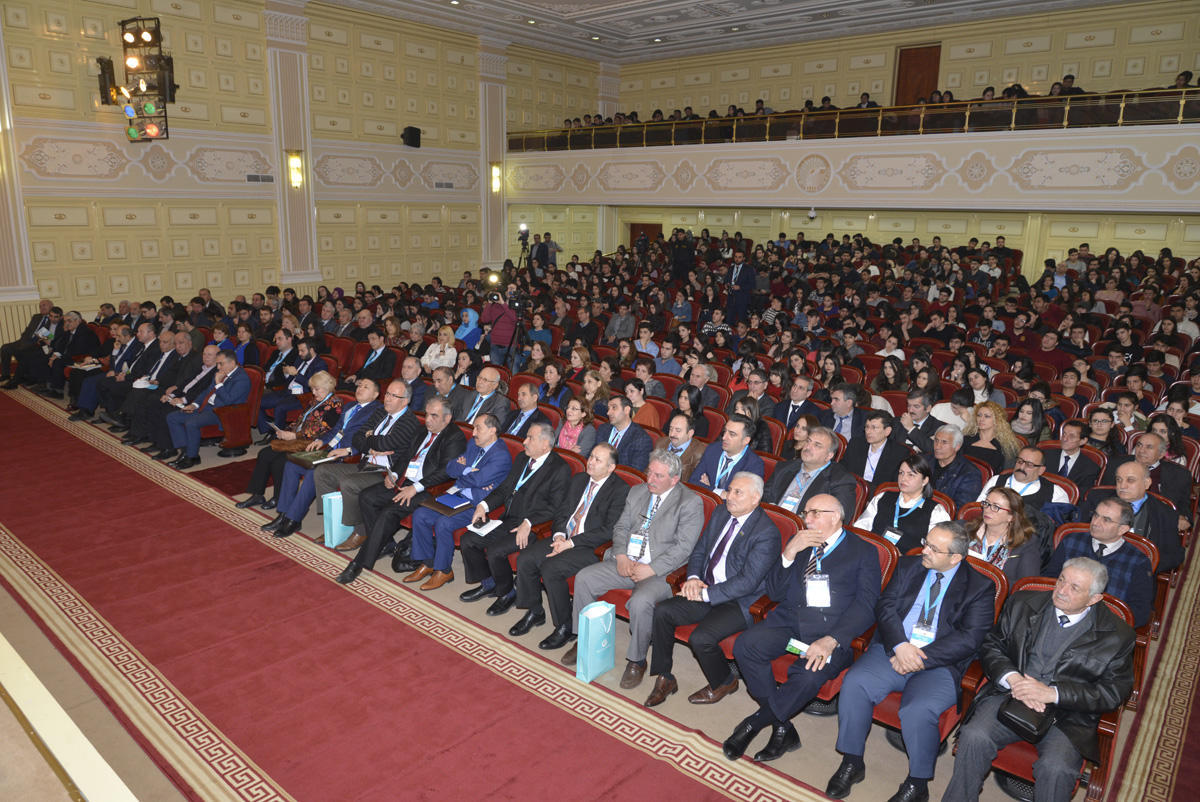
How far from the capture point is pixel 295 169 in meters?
14.8

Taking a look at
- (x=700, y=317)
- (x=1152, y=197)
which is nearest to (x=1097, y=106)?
(x=1152, y=197)

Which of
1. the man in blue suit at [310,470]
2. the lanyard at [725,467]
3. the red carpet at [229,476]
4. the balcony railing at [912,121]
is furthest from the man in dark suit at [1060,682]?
the balcony railing at [912,121]

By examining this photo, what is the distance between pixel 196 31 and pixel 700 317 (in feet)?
33.4

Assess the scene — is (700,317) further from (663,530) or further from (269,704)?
(269,704)

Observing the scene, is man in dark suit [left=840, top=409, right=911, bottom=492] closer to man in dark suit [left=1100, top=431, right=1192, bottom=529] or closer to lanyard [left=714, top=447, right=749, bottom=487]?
lanyard [left=714, top=447, right=749, bottom=487]

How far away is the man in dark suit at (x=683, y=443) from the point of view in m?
4.87

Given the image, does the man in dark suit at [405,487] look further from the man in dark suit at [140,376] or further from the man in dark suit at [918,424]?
the man in dark suit at [140,376]

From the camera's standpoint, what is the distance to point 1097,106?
1137cm

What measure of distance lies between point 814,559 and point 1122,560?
1.43 meters

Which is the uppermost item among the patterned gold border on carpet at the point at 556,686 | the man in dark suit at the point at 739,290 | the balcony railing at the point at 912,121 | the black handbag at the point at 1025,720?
the balcony railing at the point at 912,121

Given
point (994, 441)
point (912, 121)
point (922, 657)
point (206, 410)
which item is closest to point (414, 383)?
point (206, 410)

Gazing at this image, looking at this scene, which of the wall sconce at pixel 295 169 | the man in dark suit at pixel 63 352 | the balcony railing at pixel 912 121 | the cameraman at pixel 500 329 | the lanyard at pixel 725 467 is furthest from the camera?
the wall sconce at pixel 295 169

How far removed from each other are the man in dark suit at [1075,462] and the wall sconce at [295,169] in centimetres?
1407

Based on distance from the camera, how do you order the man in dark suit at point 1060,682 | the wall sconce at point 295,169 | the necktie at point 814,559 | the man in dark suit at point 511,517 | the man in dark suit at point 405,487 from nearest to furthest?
the man in dark suit at point 1060,682 < the necktie at point 814,559 < the man in dark suit at point 511,517 < the man in dark suit at point 405,487 < the wall sconce at point 295,169
